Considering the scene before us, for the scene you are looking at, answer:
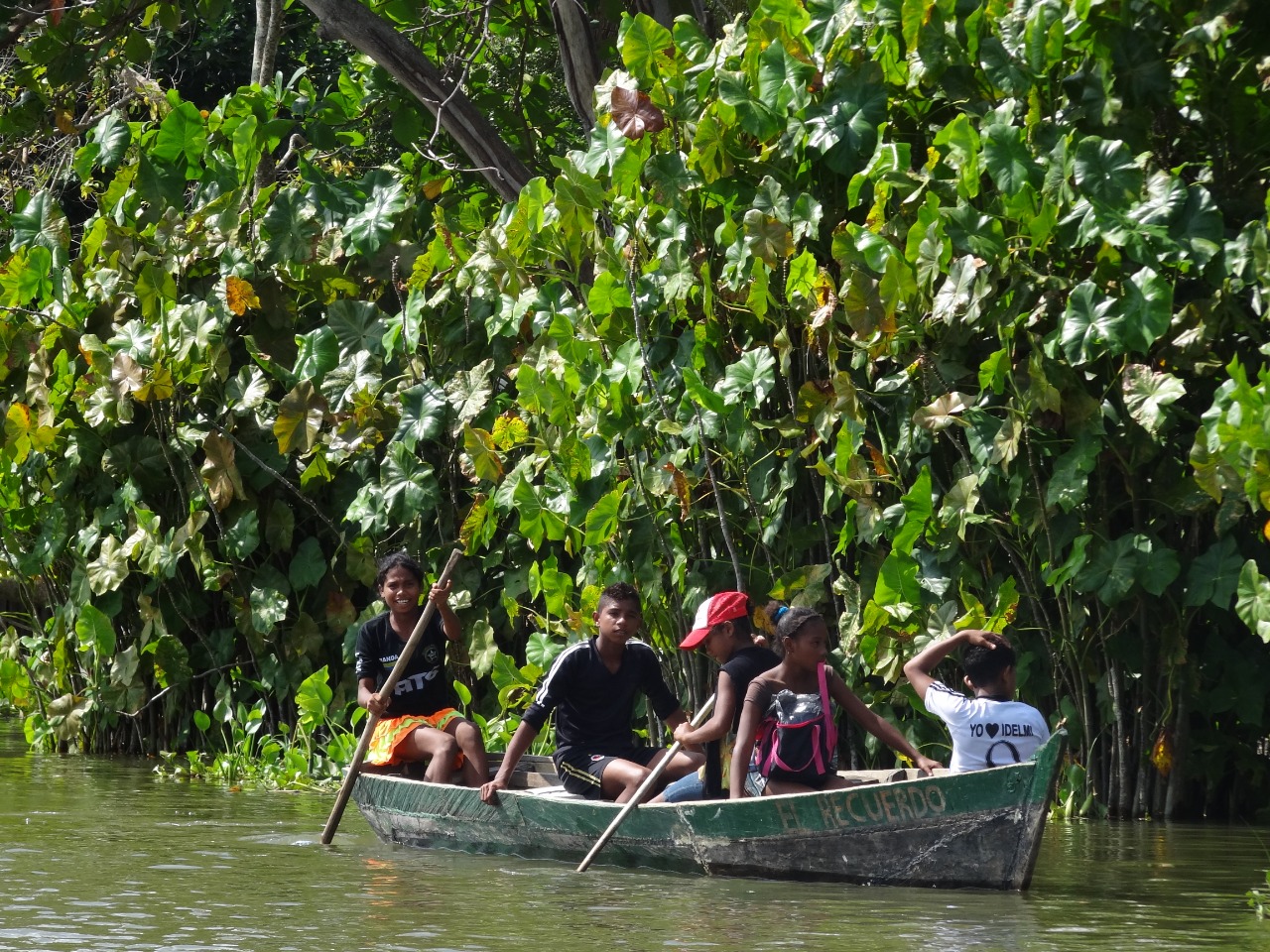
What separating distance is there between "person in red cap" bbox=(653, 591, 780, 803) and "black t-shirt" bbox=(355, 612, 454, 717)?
1.49 m

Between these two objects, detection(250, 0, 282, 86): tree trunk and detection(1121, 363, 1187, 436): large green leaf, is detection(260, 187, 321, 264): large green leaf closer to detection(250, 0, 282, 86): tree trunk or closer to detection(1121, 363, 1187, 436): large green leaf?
detection(250, 0, 282, 86): tree trunk

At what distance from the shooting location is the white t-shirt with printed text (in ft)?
20.9

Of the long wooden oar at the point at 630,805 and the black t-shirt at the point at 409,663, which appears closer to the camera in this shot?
the long wooden oar at the point at 630,805

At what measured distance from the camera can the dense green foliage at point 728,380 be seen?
729cm

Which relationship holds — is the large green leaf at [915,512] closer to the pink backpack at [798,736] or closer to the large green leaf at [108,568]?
the pink backpack at [798,736]

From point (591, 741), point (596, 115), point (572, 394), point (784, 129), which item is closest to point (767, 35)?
point (784, 129)

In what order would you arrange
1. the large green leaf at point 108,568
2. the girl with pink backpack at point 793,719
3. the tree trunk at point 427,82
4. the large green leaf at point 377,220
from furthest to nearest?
the large green leaf at point 108,568, the large green leaf at point 377,220, the tree trunk at point 427,82, the girl with pink backpack at point 793,719

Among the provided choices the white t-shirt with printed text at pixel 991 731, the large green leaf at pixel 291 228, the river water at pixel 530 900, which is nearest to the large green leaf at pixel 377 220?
the large green leaf at pixel 291 228

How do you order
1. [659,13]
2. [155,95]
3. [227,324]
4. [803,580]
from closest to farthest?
[803,580]
[659,13]
[227,324]
[155,95]

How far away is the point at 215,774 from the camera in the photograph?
10609 mm

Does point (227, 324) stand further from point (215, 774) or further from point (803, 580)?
point (803, 580)

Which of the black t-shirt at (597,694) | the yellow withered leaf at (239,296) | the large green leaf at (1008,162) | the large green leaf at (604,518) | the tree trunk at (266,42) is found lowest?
the black t-shirt at (597,694)

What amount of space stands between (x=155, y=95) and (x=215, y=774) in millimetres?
4598

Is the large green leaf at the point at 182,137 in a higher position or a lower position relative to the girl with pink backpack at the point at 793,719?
higher
